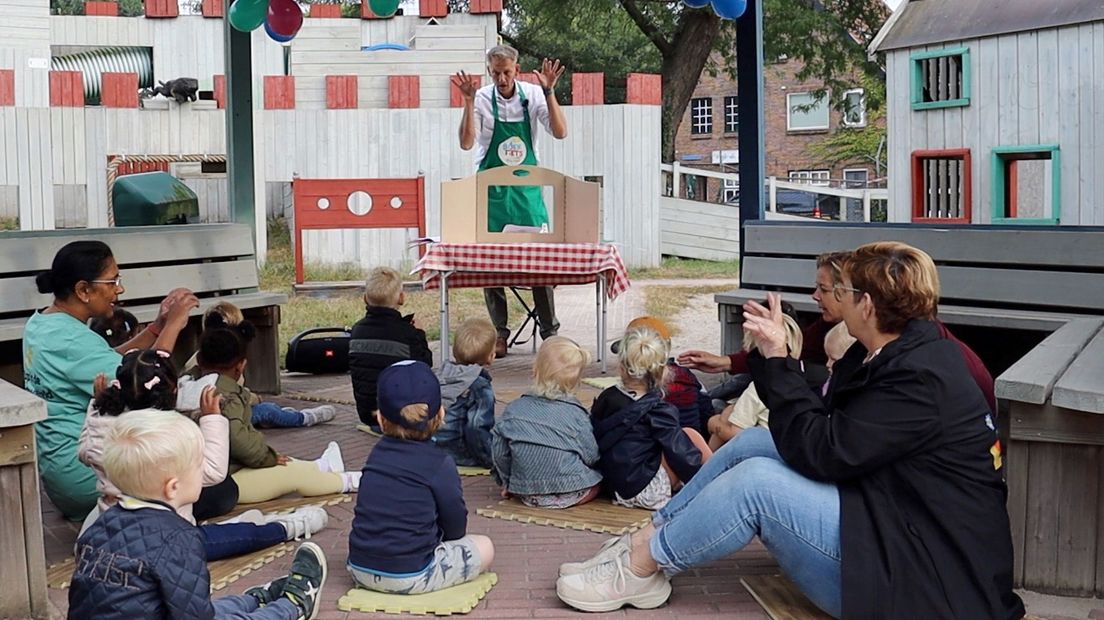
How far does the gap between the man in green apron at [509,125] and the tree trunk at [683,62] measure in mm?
16070

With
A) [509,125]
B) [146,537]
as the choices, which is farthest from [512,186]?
[146,537]

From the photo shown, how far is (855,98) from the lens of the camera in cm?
3266

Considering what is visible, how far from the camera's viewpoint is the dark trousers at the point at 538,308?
9941 millimetres

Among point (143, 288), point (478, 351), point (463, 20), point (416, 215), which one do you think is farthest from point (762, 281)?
point (463, 20)

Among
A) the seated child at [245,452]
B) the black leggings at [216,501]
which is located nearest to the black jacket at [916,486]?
the black leggings at [216,501]

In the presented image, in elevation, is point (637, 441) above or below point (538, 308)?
below

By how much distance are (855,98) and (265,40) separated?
48.2ft

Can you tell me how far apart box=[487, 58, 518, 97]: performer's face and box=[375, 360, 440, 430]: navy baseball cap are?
4958mm

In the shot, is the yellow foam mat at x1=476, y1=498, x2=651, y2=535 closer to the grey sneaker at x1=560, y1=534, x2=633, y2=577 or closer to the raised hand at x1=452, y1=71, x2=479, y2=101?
the grey sneaker at x1=560, y1=534, x2=633, y2=577

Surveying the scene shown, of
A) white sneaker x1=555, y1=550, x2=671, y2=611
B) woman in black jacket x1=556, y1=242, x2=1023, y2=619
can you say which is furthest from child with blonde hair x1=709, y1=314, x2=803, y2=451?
woman in black jacket x1=556, y1=242, x2=1023, y2=619

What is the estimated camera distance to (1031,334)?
7.17m

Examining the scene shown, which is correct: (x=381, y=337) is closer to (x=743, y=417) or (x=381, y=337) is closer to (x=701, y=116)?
(x=743, y=417)

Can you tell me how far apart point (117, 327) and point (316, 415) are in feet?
4.39

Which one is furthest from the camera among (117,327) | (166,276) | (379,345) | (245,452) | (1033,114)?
(1033,114)
